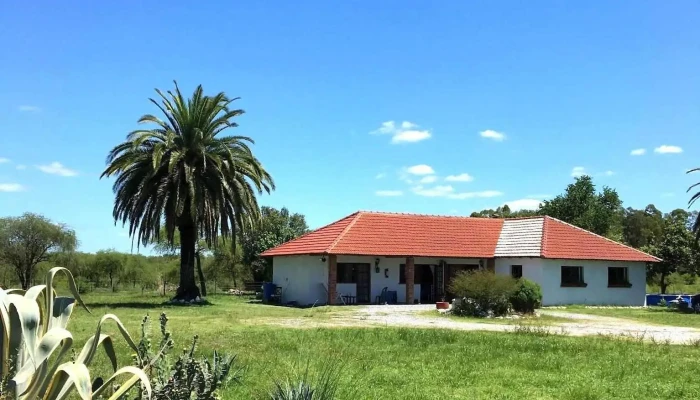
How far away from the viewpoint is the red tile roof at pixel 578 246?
1331 inches

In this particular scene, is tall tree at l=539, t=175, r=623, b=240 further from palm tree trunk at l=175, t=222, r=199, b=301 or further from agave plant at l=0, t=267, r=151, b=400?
agave plant at l=0, t=267, r=151, b=400

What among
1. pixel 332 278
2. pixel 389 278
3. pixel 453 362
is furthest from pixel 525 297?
pixel 453 362

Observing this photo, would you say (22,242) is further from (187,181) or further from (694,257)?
(694,257)

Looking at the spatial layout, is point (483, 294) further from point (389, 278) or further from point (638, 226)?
point (638, 226)

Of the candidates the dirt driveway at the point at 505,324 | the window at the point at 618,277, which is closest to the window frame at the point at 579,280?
the window at the point at 618,277

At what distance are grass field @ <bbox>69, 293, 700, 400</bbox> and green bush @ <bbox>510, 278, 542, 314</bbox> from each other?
962cm

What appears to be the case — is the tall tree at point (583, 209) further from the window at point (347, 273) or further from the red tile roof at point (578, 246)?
the window at point (347, 273)

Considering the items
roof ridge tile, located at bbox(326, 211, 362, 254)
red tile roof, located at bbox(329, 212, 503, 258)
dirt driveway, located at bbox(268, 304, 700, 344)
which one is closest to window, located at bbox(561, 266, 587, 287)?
red tile roof, located at bbox(329, 212, 503, 258)

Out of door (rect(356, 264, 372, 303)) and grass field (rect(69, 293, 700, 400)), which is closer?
grass field (rect(69, 293, 700, 400))

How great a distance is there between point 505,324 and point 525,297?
4875mm

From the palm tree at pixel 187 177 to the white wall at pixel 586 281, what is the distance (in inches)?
592

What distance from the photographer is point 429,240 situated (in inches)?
1399

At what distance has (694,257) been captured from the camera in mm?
41156

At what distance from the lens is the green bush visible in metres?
25.5
